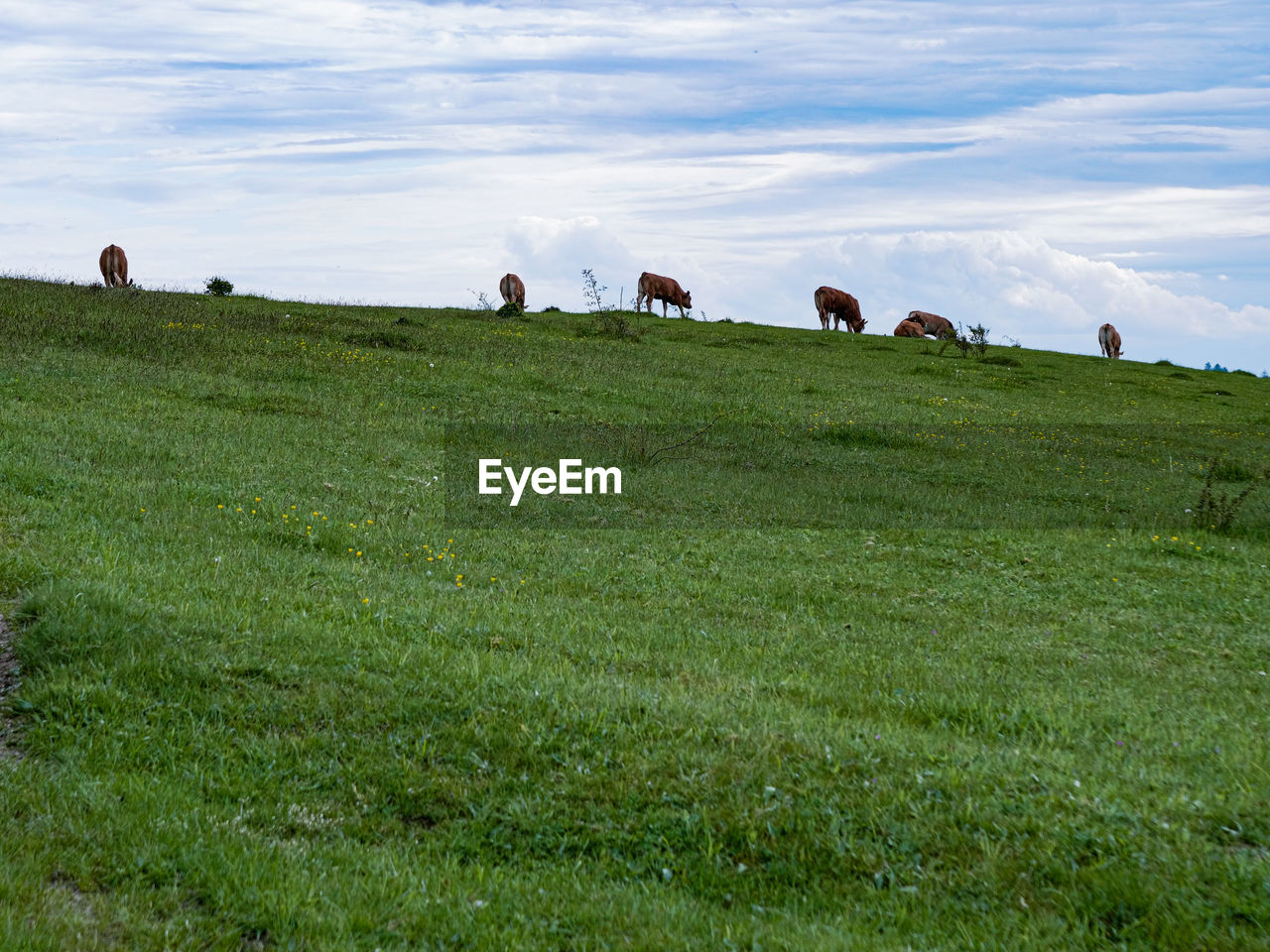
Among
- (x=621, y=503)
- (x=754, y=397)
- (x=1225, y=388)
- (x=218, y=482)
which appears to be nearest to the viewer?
(x=218, y=482)

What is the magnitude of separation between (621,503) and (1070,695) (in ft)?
31.2

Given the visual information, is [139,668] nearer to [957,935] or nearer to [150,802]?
[150,802]

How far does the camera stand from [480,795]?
6531mm

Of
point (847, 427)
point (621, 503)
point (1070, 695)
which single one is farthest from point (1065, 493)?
point (1070, 695)

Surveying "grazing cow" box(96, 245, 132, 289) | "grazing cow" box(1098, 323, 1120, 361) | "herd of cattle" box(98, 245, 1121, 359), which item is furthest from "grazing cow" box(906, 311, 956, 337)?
"grazing cow" box(96, 245, 132, 289)

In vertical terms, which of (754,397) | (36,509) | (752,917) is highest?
(754,397)

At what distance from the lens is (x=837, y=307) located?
2350 inches

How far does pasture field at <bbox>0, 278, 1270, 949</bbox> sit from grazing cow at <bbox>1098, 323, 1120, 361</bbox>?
4380 cm

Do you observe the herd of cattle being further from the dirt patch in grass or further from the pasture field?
the dirt patch in grass

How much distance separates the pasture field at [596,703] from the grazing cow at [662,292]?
3686cm

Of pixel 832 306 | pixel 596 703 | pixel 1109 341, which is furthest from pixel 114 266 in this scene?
pixel 1109 341

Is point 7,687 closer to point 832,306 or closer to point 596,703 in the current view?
point 596,703

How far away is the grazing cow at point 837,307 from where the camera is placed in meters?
59.2

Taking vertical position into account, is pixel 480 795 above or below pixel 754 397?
below
